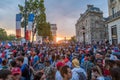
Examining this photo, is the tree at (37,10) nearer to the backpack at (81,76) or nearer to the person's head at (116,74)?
the backpack at (81,76)

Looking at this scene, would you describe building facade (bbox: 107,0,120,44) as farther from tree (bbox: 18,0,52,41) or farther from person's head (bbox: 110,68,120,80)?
person's head (bbox: 110,68,120,80)

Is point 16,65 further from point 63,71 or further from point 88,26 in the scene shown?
point 88,26

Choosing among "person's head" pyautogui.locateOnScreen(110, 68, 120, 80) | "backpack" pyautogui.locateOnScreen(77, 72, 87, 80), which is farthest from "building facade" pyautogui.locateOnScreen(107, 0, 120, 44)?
"person's head" pyautogui.locateOnScreen(110, 68, 120, 80)

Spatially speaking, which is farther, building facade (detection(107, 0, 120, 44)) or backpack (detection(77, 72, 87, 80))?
building facade (detection(107, 0, 120, 44))

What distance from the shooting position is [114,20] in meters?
50.9

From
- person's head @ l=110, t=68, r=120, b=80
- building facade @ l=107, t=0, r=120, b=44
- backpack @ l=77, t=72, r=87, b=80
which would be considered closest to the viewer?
person's head @ l=110, t=68, r=120, b=80

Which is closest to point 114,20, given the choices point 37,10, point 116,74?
point 37,10

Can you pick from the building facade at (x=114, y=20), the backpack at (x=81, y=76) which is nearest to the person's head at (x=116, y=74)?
the backpack at (x=81, y=76)

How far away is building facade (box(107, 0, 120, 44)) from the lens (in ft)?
161

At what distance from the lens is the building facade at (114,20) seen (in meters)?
48.9

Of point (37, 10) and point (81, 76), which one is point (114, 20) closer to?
point (37, 10)

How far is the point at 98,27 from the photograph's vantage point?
99000 mm

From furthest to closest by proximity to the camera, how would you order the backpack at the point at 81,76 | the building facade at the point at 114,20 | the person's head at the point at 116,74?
the building facade at the point at 114,20
the backpack at the point at 81,76
the person's head at the point at 116,74

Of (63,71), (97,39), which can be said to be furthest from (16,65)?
(97,39)
